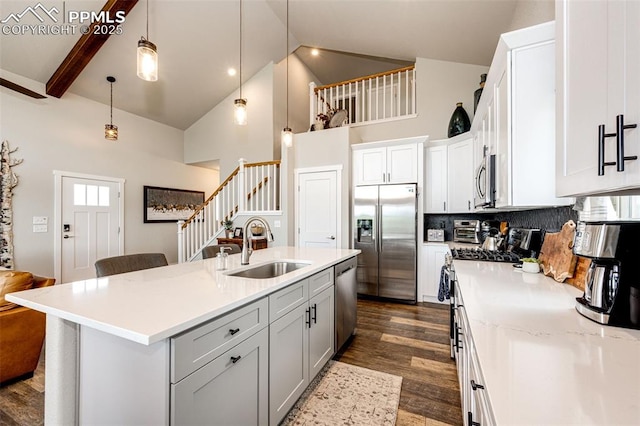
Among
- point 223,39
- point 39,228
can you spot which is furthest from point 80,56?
point 39,228

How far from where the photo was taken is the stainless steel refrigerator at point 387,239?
3953 millimetres

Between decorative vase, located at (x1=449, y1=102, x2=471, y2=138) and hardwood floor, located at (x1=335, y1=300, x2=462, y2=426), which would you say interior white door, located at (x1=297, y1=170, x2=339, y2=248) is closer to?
hardwood floor, located at (x1=335, y1=300, x2=462, y2=426)

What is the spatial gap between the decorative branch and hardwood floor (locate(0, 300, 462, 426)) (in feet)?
7.84

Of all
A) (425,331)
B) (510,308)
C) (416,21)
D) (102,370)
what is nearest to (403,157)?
(416,21)

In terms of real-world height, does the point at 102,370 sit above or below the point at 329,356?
Result: above

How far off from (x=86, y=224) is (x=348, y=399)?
518 cm

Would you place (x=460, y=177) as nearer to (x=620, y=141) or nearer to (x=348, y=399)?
(x=348, y=399)

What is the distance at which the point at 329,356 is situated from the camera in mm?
2266

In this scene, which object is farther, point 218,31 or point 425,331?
point 218,31

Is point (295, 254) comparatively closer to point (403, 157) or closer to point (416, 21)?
point (403, 157)

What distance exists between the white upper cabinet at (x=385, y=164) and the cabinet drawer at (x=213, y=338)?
10.7 ft

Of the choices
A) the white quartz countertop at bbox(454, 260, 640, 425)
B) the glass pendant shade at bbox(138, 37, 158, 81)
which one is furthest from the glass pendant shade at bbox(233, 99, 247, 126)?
the white quartz countertop at bbox(454, 260, 640, 425)

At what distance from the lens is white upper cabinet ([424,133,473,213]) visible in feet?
12.8

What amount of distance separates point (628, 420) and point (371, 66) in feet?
23.5
